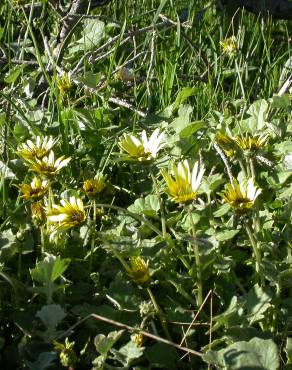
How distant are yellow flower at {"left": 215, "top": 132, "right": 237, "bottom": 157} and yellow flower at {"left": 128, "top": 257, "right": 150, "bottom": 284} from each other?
1.35 ft

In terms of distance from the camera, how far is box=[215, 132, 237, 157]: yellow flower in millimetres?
1979

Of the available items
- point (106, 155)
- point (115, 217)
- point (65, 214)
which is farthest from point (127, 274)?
point (106, 155)

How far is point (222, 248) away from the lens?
6.44 feet

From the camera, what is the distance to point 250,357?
1.57m

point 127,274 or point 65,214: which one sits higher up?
point 65,214

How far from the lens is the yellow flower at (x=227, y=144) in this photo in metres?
1.98

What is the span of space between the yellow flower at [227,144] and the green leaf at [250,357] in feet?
1.82

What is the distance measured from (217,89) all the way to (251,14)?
1120mm

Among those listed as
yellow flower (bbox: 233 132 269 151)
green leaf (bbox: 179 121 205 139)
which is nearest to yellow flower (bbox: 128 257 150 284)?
yellow flower (bbox: 233 132 269 151)

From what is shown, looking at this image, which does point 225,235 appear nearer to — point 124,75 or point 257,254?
point 257,254

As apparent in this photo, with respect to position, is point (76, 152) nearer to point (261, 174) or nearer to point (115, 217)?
point (115, 217)

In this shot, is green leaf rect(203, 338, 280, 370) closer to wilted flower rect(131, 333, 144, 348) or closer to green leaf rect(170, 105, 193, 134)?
wilted flower rect(131, 333, 144, 348)

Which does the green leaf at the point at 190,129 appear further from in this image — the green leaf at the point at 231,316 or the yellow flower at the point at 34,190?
the green leaf at the point at 231,316

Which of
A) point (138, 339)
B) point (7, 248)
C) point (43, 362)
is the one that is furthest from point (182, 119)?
point (43, 362)
